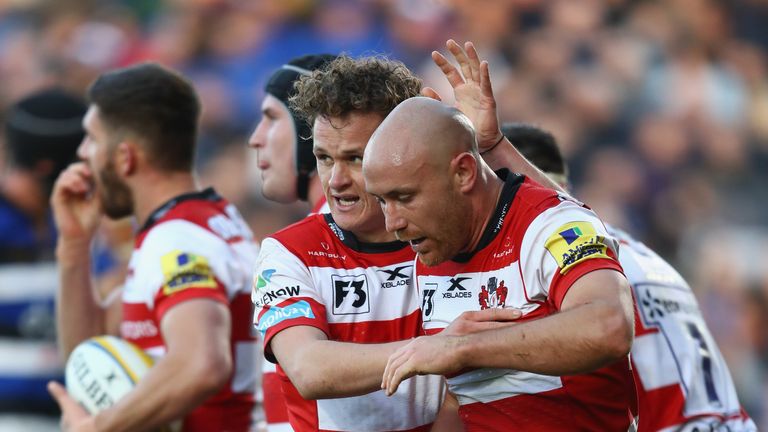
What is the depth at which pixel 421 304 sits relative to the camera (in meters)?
4.23

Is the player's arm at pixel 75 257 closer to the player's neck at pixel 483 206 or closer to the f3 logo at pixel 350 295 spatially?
the f3 logo at pixel 350 295

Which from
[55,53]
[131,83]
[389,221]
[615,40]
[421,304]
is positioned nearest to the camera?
[389,221]

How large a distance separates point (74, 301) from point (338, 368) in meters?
2.83

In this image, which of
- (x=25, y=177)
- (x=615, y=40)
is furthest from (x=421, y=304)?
(x=615, y=40)

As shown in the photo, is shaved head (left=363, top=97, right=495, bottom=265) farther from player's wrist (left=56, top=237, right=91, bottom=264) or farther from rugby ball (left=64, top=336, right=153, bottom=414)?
player's wrist (left=56, top=237, right=91, bottom=264)

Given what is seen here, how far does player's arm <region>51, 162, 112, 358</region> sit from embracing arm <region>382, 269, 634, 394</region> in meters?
3.11

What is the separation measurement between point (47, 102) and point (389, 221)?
4099mm

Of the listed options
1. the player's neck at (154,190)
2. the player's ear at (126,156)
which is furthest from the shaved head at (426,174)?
the player's ear at (126,156)

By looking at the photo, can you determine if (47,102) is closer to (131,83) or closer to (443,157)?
(131,83)

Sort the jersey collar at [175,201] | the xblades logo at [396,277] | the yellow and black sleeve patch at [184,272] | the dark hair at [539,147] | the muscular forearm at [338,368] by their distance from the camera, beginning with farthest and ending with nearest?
the dark hair at [539,147] → the jersey collar at [175,201] → the yellow and black sleeve patch at [184,272] → the xblades logo at [396,277] → the muscular forearm at [338,368]

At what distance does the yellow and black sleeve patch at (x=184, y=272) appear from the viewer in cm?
526

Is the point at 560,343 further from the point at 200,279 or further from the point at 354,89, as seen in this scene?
the point at 200,279

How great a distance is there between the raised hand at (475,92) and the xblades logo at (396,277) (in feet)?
1.87

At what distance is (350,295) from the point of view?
14.4ft
